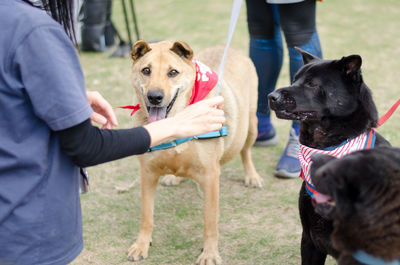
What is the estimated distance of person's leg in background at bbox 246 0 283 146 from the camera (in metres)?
4.27

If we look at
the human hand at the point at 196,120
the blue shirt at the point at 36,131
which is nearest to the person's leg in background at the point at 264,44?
the human hand at the point at 196,120

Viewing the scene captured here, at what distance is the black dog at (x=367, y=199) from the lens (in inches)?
66.7

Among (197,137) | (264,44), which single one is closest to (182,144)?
(197,137)

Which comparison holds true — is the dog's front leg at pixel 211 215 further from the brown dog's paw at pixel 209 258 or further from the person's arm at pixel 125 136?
the person's arm at pixel 125 136

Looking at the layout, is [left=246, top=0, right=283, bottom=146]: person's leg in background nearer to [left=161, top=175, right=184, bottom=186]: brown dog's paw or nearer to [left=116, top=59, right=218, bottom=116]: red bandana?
[left=161, top=175, right=184, bottom=186]: brown dog's paw

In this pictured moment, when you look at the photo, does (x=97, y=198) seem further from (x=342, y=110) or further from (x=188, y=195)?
(x=342, y=110)

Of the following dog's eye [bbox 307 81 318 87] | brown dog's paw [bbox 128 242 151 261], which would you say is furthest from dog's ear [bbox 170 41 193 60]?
brown dog's paw [bbox 128 242 151 261]

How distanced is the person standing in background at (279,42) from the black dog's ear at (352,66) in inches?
55.6

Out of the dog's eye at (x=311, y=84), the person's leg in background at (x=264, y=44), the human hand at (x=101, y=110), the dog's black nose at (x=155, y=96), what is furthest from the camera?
the person's leg in background at (x=264, y=44)

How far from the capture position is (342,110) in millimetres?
2490

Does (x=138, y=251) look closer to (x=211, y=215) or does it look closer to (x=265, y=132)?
(x=211, y=215)

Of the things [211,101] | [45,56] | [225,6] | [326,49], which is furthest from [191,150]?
[225,6]

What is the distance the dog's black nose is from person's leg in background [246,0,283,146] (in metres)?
1.81

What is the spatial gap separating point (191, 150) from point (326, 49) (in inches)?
225
